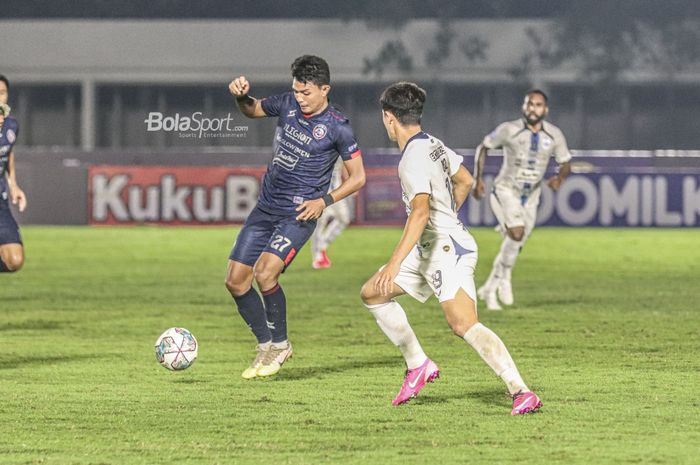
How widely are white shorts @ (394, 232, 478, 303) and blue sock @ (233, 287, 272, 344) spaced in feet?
6.10

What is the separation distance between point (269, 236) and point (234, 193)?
1995 centimetres

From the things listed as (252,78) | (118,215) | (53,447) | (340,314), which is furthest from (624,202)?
(53,447)

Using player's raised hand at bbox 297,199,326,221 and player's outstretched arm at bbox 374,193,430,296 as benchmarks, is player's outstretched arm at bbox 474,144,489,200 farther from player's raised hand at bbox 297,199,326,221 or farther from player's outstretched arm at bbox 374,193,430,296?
player's outstretched arm at bbox 374,193,430,296

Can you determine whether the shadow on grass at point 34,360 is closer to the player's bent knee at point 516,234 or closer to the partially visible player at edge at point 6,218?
the partially visible player at edge at point 6,218

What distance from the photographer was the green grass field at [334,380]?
6.64 m

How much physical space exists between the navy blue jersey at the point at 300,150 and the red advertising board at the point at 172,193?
785 inches

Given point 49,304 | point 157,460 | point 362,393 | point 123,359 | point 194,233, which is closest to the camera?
point 157,460

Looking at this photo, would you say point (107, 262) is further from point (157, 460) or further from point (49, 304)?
point (157, 460)

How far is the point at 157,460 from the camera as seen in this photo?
6.32m

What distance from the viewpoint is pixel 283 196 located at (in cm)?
921

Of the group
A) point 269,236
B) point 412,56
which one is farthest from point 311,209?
point 412,56

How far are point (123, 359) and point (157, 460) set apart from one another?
401cm

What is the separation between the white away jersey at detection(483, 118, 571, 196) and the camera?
1445 centimetres

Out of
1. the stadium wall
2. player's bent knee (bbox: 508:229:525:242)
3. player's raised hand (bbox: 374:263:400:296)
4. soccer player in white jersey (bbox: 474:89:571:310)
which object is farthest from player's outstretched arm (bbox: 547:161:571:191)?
the stadium wall
